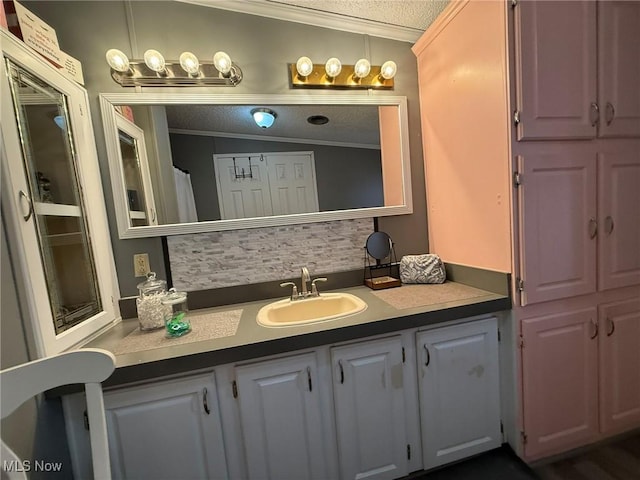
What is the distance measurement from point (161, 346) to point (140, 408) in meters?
0.20

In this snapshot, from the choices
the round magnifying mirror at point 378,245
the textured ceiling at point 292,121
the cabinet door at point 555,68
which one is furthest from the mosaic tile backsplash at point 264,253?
the cabinet door at point 555,68

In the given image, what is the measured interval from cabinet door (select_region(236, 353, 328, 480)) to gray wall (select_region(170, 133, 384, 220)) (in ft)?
2.74

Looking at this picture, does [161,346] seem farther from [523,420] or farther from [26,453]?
[523,420]

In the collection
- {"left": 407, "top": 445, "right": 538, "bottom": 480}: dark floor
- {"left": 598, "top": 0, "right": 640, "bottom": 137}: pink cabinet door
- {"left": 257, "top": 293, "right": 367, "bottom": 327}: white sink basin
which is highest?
{"left": 598, "top": 0, "right": 640, "bottom": 137}: pink cabinet door

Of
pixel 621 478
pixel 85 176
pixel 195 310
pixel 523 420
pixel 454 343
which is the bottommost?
pixel 621 478

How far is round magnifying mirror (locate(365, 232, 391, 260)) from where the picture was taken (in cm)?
170

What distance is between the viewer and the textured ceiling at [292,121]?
1.48 m

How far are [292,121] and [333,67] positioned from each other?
349 millimetres

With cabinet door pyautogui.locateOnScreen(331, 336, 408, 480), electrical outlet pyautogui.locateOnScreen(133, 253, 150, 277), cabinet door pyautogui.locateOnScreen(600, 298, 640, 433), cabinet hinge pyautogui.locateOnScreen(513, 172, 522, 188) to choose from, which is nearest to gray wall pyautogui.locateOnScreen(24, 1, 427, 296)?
electrical outlet pyautogui.locateOnScreen(133, 253, 150, 277)

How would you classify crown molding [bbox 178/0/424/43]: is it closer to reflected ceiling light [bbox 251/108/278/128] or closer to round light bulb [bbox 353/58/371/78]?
round light bulb [bbox 353/58/371/78]

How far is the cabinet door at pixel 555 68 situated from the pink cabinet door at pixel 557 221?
0.31 feet

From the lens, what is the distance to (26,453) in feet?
2.74

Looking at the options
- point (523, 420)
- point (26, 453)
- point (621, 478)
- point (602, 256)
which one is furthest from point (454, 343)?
point (26, 453)

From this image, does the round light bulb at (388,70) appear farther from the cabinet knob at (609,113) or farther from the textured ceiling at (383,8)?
the cabinet knob at (609,113)
